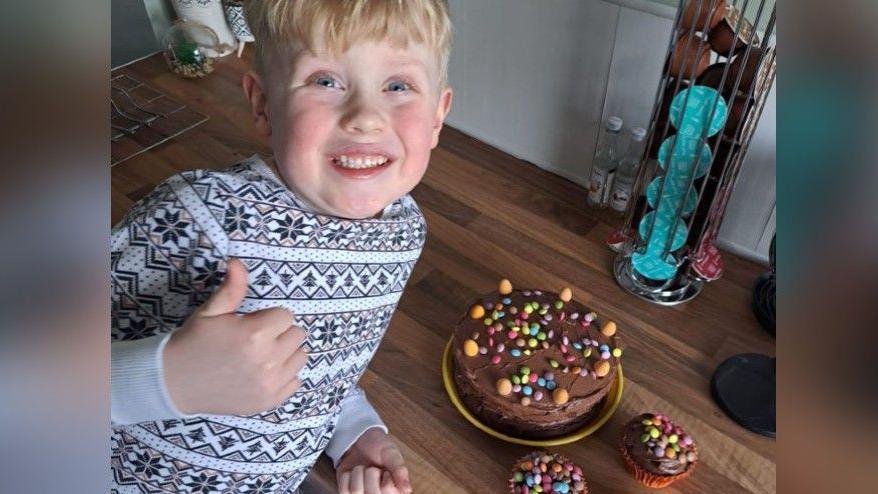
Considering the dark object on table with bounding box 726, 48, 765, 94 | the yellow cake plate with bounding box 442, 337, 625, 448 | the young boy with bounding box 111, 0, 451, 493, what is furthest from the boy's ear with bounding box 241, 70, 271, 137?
the dark object on table with bounding box 726, 48, 765, 94

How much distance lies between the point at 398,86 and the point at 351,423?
45cm

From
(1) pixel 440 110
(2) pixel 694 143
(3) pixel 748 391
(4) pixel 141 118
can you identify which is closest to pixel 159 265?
(1) pixel 440 110

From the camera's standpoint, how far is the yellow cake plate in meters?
0.87

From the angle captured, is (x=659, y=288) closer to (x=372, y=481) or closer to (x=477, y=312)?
(x=477, y=312)

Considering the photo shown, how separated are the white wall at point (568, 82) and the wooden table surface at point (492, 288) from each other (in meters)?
0.06

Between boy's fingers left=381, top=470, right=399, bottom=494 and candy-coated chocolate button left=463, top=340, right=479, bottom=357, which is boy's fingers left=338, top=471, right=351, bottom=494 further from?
candy-coated chocolate button left=463, top=340, right=479, bottom=357

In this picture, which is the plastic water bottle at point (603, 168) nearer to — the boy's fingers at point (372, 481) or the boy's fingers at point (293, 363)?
the boy's fingers at point (372, 481)

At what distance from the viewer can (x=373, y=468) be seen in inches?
31.2

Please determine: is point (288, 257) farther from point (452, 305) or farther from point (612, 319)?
point (612, 319)

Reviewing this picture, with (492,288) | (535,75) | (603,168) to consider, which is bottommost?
(492,288)

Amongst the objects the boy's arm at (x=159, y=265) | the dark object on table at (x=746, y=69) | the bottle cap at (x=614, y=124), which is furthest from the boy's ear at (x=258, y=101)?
the bottle cap at (x=614, y=124)

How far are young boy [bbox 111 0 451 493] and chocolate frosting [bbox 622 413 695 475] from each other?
401 millimetres

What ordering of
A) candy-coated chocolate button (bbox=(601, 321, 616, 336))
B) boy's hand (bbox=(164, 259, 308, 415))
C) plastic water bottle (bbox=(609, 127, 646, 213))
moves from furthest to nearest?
plastic water bottle (bbox=(609, 127, 646, 213)) → candy-coated chocolate button (bbox=(601, 321, 616, 336)) → boy's hand (bbox=(164, 259, 308, 415))
